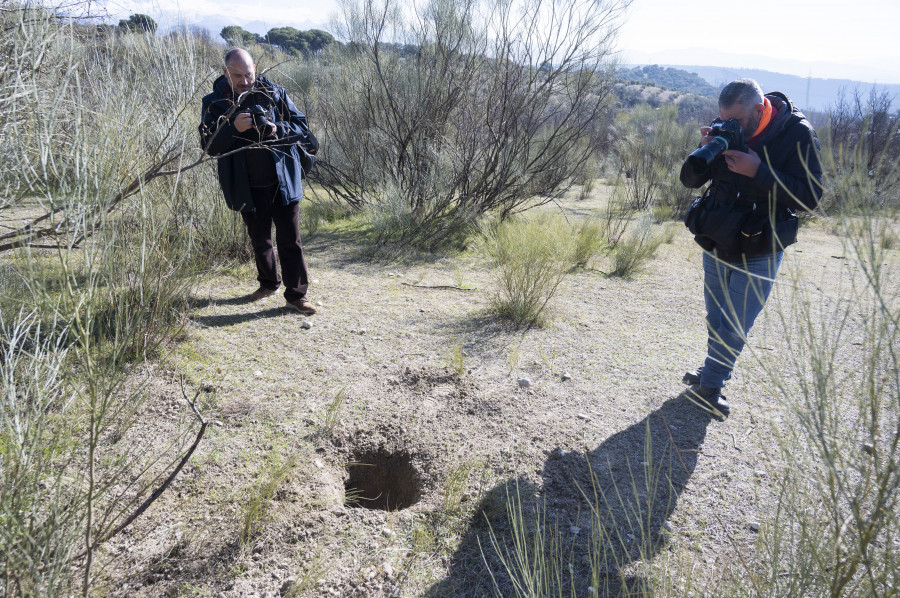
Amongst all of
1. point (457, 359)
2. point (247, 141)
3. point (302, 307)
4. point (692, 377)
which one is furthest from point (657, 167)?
point (247, 141)

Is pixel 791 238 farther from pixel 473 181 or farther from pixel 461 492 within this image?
pixel 473 181

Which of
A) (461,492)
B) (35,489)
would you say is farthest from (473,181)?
(35,489)

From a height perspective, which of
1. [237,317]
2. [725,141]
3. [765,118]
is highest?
[765,118]

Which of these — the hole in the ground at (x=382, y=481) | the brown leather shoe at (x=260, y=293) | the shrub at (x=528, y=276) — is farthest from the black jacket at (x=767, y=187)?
the brown leather shoe at (x=260, y=293)

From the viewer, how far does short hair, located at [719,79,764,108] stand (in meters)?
2.42

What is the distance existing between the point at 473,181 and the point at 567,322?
3173 millimetres

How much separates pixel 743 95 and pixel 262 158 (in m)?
2.91

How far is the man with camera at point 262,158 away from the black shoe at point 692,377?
9.00 ft

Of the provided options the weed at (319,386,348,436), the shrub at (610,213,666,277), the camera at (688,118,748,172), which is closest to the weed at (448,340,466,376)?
the weed at (319,386,348,436)

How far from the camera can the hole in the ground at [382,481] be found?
238 cm

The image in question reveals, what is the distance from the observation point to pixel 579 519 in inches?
84.3

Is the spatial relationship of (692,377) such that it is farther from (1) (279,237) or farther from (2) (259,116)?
(2) (259,116)

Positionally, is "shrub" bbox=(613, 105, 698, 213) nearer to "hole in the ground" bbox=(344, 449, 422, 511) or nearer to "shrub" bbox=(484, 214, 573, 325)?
"shrub" bbox=(484, 214, 573, 325)

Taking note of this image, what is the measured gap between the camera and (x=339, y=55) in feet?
26.4
